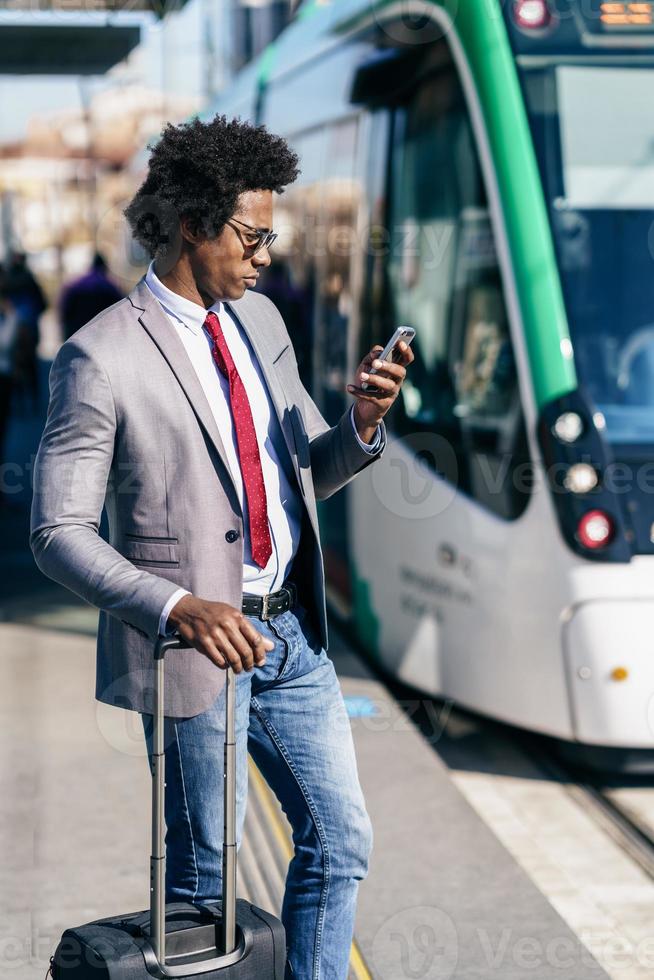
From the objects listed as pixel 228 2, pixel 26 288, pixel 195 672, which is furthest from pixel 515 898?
pixel 228 2

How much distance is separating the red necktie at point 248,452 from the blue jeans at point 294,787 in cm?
14

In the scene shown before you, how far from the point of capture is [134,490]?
2.53m

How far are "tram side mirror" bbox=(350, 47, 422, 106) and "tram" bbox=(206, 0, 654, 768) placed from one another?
2 centimetres

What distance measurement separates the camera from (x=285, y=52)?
8758 millimetres

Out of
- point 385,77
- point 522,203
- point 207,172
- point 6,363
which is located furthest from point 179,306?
point 6,363

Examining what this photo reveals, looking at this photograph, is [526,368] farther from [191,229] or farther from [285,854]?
[191,229]

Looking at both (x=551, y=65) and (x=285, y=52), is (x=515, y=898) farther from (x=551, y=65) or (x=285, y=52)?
(x=285, y=52)

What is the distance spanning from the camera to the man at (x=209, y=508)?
2.45 metres

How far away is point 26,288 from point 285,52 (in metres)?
5.86

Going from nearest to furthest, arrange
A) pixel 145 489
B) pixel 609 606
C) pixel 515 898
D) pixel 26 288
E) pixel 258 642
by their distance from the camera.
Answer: pixel 258 642
pixel 145 489
pixel 515 898
pixel 609 606
pixel 26 288

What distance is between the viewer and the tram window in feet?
17.7

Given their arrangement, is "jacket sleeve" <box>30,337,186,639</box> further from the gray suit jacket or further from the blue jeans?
the blue jeans

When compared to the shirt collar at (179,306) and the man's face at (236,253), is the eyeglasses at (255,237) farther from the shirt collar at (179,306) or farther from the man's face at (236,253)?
the shirt collar at (179,306)

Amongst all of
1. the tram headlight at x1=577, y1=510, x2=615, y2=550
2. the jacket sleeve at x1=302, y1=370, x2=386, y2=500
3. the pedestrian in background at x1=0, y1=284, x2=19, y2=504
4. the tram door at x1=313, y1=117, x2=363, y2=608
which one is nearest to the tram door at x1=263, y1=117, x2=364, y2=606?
the tram door at x1=313, y1=117, x2=363, y2=608
